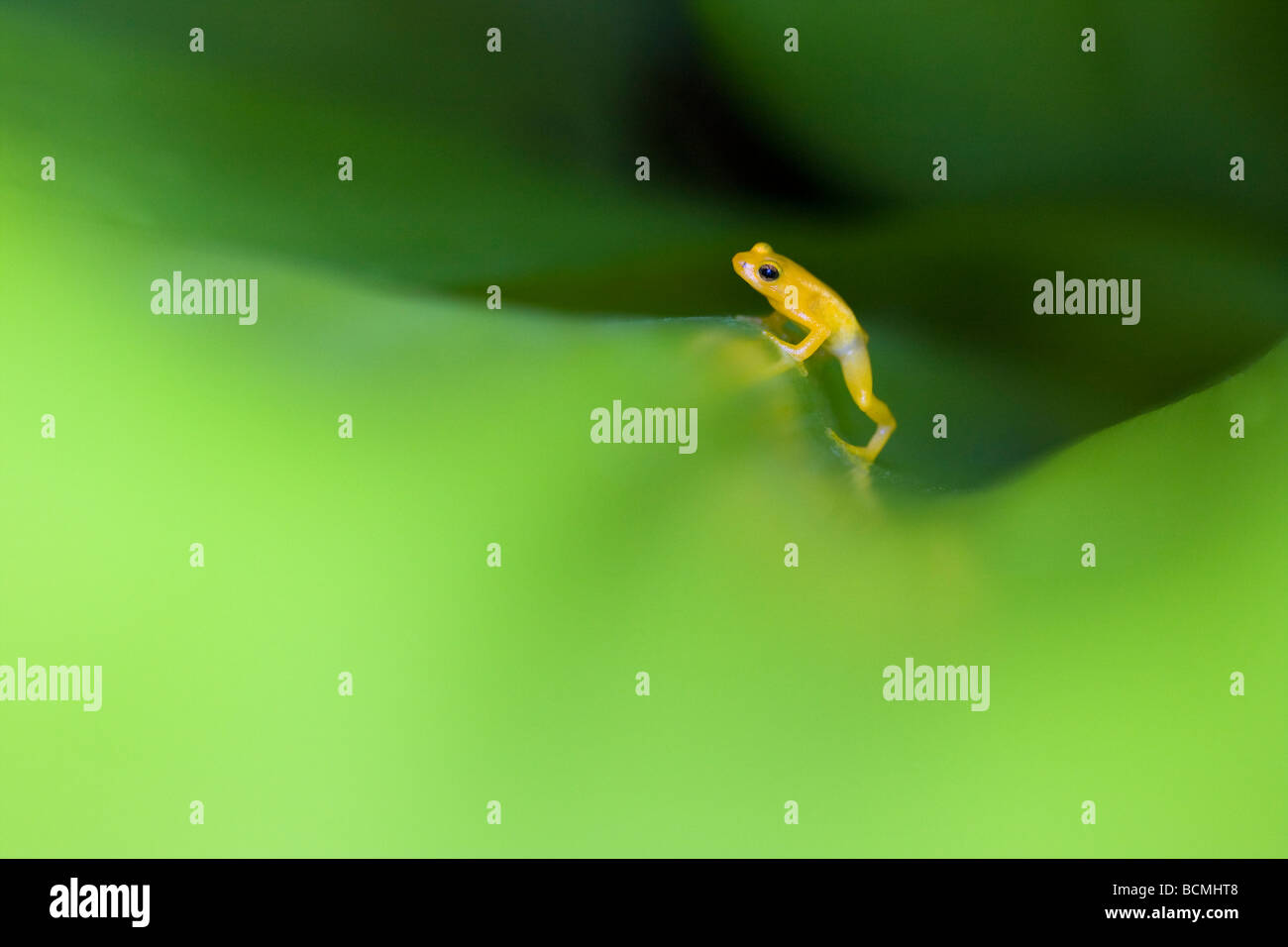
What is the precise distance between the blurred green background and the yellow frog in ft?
0.19

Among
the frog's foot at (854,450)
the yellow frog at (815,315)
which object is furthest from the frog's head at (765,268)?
the frog's foot at (854,450)

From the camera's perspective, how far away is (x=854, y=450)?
6.91ft

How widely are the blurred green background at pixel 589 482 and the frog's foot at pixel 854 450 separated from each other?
0.04m

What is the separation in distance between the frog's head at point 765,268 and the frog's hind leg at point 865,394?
197 mm

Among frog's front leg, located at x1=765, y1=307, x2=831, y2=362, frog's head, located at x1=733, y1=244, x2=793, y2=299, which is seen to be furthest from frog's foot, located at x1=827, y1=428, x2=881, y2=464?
frog's head, located at x1=733, y1=244, x2=793, y2=299

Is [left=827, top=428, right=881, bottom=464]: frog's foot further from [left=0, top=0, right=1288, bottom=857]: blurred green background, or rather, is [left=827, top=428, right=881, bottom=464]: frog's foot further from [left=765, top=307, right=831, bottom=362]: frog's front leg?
[left=765, top=307, right=831, bottom=362]: frog's front leg

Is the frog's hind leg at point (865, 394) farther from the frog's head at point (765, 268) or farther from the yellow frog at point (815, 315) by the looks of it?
the frog's head at point (765, 268)

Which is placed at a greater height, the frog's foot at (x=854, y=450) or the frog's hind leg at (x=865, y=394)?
the frog's hind leg at (x=865, y=394)

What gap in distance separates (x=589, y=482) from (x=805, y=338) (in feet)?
1.85

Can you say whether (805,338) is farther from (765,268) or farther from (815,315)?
(765,268)

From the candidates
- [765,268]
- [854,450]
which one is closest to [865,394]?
[854,450]

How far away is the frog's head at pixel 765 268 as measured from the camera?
2043 mm
